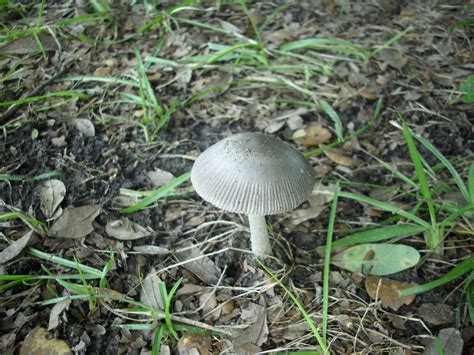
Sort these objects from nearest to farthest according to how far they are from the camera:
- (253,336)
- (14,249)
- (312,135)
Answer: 1. (253,336)
2. (14,249)
3. (312,135)

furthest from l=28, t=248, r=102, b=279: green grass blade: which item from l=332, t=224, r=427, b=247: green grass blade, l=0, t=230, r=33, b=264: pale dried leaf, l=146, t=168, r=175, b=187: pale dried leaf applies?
l=332, t=224, r=427, b=247: green grass blade

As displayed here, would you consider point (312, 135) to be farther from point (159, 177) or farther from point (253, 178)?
point (253, 178)

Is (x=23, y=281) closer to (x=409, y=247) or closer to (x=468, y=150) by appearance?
(x=409, y=247)

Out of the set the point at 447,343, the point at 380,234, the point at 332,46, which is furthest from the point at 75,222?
the point at 332,46

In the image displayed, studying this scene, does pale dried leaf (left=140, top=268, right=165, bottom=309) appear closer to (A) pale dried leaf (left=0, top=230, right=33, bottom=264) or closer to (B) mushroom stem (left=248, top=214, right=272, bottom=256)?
(B) mushroom stem (left=248, top=214, right=272, bottom=256)

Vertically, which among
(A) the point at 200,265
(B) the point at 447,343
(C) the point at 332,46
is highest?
(C) the point at 332,46

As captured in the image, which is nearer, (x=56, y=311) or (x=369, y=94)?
(x=56, y=311)

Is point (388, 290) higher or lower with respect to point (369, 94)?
lower

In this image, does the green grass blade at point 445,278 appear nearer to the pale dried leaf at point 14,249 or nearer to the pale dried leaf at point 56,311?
the pale dried leaf at point 56,311
